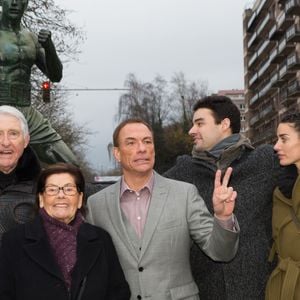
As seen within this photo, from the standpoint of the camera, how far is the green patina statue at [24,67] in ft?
20.2

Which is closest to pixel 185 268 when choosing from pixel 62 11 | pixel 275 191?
pixel 275 191

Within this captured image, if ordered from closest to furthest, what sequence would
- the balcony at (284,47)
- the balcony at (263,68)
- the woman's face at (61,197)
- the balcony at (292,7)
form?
the woman's face at (61,197) < the balcony at (292,7) < the balcony at (284,47) < the balcony at (263,68)

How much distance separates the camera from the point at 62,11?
18.9 metres

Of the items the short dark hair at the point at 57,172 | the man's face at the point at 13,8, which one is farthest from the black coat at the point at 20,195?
the man's face at the point at 13,8

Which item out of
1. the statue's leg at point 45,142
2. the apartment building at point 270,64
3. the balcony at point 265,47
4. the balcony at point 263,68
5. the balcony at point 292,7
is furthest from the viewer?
Answer: the balcony at point 263,68

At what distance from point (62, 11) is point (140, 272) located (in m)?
16.8

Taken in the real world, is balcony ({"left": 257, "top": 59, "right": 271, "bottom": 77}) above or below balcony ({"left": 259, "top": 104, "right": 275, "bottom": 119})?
above

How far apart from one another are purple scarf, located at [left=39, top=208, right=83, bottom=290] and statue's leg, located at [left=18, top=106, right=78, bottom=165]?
3.38 metres

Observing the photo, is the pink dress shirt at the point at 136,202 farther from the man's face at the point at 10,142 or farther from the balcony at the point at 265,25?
the balcony at the point at 265,25

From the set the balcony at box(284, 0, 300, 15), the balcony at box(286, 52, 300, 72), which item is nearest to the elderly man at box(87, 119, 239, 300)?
the balcony at box(284, 0, 300, 15)

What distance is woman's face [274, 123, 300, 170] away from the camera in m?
3.54

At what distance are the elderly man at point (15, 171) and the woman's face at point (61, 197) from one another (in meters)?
0.18

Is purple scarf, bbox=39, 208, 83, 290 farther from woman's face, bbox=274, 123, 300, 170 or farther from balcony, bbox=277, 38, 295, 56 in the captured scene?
balcony, bbox=277, 38, 295, 56

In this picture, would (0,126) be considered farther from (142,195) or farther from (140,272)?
(140,272)
